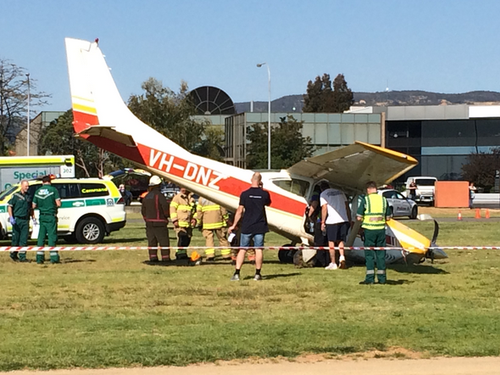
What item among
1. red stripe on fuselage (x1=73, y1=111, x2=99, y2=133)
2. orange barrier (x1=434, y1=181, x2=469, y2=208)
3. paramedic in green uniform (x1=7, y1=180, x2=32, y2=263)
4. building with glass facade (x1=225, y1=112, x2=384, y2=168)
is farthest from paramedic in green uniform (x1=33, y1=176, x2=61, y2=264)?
building with glass facade (x1=225, y1=112, x2=384, y2=168)

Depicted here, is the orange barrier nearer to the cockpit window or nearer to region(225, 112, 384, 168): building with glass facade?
region(225, 112, 384, 168): building with glass facade

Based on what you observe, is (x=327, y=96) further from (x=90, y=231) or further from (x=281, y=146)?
(x=90, y=231)

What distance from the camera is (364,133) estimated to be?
247 ft

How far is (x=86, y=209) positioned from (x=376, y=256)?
39.5ft

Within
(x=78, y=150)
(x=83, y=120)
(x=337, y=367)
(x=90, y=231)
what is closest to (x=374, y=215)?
(x=337, y=367)

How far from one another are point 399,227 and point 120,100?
6.37 m

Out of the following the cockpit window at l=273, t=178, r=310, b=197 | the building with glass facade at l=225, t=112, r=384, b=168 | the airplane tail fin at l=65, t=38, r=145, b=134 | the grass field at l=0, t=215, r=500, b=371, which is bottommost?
the grass field at l=0, t=215, r=500, b=371

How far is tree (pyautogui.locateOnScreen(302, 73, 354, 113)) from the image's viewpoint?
140250mm

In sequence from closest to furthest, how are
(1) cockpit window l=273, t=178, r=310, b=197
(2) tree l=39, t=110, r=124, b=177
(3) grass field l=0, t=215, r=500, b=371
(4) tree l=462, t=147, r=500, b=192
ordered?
(3) grass field l=0, t=215, r=500, b=371, (1) cockpit window l=273, t=178, r=310, b=197, (2) tree l=39, t=110, r=124, b=177, (4) tree l=462, t=147, r=500, b=192

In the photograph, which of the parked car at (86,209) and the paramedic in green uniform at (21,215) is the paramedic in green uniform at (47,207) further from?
the parked car at (86,209)

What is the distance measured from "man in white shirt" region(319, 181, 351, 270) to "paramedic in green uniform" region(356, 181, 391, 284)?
67.5 inches

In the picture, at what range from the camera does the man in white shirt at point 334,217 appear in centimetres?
1511

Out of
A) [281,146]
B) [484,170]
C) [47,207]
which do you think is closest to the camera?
[47,207]

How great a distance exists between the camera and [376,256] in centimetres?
1330
